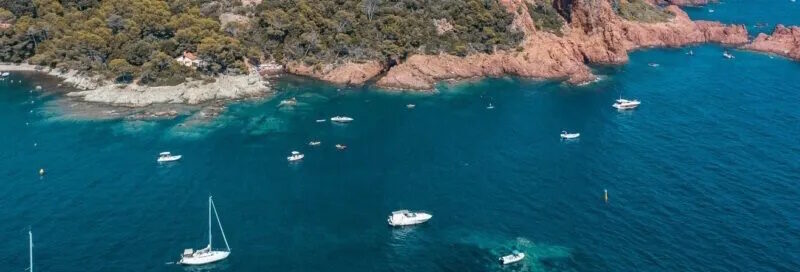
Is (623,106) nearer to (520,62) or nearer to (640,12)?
(520,62)

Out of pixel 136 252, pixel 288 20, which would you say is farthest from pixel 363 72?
pixel 136 252

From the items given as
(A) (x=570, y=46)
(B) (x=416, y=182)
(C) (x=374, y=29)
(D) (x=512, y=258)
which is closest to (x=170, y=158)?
(B) (x=416, y=182)

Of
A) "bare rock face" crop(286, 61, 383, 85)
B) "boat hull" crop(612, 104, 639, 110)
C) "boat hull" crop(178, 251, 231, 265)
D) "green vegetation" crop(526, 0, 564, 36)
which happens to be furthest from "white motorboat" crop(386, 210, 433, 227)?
"green vegetation" crop(526, 0, 564, 36)

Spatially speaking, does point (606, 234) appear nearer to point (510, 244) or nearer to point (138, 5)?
A: point (510, 244)

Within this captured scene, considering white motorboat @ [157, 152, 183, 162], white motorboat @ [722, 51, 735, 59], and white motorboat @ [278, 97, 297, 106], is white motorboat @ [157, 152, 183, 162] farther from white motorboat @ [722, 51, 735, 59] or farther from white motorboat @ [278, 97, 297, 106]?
white motorboat @ [722, 51, 735, 59]

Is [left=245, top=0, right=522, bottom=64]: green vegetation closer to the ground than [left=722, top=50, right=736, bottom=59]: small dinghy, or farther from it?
farther from it

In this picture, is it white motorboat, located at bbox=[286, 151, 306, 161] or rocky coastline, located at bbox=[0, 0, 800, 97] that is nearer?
white motorboat, located at bbox=[286, 151, 306, 161]
